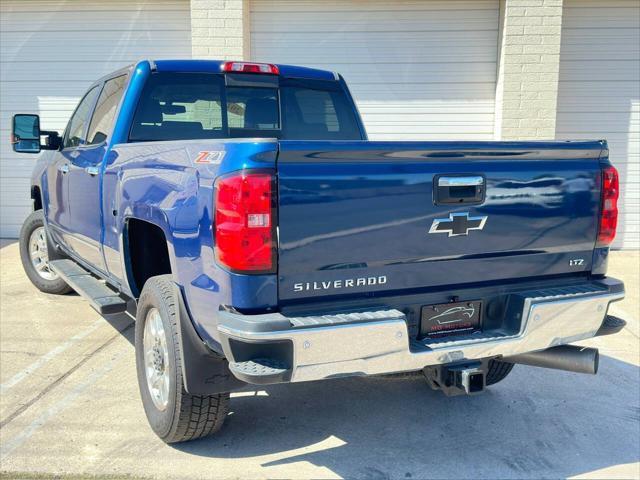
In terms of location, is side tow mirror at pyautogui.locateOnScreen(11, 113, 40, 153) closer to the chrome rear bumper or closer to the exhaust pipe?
the chrome rear bumper

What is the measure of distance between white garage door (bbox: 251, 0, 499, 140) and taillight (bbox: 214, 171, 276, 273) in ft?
23.9

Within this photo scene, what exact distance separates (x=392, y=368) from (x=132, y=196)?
177cm

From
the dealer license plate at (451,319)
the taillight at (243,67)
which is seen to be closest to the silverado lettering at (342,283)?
the dealer license plate at (451,319)

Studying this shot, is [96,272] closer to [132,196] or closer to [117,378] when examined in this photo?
[117,378]

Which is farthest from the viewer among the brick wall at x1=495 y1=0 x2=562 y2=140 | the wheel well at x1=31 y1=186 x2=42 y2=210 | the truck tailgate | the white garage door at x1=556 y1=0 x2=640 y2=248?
the white garage door at x1=556 y1=0 x2=640 y2=248

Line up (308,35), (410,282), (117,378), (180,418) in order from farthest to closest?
(308,35) < (117,378) < (180,418) < (410,282)

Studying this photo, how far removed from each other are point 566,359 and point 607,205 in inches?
33.4

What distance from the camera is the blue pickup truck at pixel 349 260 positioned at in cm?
255

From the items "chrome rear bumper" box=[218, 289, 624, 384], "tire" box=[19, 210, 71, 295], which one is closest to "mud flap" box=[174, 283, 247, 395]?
"chrome rear bumper" box=[218, 289, 624, 384]

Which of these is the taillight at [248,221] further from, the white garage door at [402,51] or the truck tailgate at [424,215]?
the white garage door at [402,51]

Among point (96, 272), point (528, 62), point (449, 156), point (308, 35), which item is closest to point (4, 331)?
point (96, 272)

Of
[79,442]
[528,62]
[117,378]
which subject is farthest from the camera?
[528,62]

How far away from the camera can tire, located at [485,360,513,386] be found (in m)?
4.04

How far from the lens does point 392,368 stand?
107 inches
